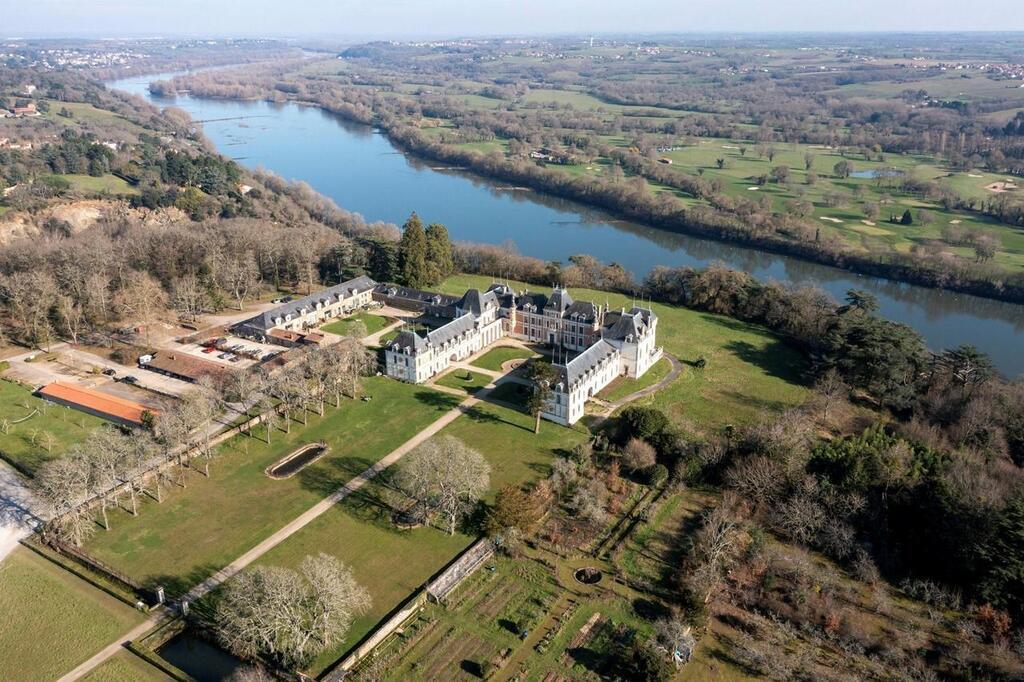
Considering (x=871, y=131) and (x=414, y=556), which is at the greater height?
(x=871, y=131)

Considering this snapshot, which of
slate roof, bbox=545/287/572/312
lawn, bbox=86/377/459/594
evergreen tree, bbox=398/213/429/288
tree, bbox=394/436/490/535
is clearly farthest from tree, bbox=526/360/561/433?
evergreen tree, bbox=398/213/429/288

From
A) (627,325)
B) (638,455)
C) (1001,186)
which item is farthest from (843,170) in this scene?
(638,455)

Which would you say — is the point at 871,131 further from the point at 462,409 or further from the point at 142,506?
the point at 142,506

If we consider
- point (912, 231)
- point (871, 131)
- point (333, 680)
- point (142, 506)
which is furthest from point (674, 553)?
point (871, 131)

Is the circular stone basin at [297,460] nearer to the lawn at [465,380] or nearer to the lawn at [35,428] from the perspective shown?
the lawn at [465,380]

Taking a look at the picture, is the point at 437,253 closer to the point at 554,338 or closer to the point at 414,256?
the point at 414,256
